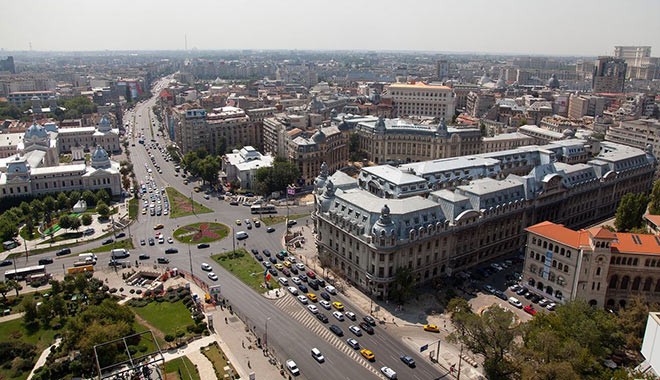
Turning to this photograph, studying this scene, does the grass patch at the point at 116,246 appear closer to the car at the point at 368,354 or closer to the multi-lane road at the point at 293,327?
the multi-lane road at the point at 293,327

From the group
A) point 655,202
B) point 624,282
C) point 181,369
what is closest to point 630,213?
point 655,202

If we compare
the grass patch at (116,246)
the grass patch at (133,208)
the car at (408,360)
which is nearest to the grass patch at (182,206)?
the grass patch at (133,208)

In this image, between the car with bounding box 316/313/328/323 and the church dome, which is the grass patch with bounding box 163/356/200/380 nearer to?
the car with bounding box 316/313/328/323

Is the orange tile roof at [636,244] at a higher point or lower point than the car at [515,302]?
higher

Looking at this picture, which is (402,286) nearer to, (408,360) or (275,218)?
(408,360)

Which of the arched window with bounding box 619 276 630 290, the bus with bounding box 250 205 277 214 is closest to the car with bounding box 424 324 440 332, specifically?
the arched window with bounding box 619 276 630 290

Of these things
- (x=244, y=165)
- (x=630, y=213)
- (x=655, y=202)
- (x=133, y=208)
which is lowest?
(x=133, y=208)

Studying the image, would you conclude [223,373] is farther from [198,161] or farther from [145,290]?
[198,161]
